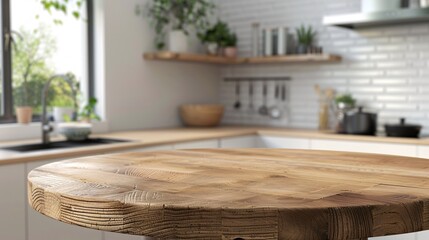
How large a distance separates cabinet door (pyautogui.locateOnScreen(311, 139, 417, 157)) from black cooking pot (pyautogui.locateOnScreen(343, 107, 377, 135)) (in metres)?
0.16

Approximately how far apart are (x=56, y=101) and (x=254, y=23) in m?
1.91

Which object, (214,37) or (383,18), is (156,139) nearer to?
(214,37)

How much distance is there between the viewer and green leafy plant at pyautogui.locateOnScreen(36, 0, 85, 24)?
3.60 m

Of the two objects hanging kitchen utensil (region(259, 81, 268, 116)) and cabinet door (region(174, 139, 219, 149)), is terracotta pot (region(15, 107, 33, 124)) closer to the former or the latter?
cabinet door (region(174, 139, 219, 149))

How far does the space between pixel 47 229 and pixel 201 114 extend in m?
2.03

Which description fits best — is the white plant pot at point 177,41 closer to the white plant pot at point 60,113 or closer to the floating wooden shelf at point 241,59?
the floating wooden shelf at point 241,59

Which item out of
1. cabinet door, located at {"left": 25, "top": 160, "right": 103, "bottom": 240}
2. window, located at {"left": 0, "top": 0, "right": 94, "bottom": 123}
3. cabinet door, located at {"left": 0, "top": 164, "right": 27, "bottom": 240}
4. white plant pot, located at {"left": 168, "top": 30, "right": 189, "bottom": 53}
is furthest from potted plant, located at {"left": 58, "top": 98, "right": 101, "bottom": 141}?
white plant pot, located at {"left": 168, "top": 30, "right": 189, "bottom": 53}

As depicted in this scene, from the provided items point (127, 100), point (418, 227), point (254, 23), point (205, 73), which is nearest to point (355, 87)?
point (254, 23)

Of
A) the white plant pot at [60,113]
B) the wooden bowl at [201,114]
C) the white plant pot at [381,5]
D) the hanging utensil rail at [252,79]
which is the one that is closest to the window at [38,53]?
the white plant pot at [60,113]

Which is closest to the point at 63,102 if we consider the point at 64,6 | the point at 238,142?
the point at 64,6

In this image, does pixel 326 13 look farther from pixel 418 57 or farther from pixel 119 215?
pixel 119 215

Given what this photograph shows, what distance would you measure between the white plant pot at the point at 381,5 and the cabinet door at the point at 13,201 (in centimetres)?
264

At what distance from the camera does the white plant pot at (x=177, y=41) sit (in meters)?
4.31

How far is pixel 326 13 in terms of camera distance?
14.6 ft
